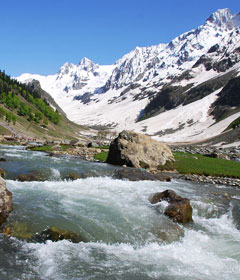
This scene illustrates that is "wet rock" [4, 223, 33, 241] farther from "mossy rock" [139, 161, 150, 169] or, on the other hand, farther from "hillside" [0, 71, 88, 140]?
"hillside" [0, 71, 88, 140]

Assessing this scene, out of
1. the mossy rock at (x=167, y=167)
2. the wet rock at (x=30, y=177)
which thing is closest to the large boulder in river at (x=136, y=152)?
the mossy rock at (x=167, y=167)

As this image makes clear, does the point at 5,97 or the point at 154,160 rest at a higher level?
the point at 5,97

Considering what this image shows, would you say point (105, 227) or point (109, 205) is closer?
point (105, 227)

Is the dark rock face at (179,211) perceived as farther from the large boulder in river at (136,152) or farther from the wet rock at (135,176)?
the large boulder in river at (136,152)

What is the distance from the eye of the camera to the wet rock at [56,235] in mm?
12729

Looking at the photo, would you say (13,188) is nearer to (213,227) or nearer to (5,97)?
(213,227)

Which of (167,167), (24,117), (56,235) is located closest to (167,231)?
(56,235)

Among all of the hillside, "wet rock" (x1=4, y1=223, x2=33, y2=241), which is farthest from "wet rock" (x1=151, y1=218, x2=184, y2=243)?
the hillside

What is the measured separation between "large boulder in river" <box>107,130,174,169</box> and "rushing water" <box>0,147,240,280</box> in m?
16.1

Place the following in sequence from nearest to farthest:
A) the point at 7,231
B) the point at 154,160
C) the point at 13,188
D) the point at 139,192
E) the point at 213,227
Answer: the point at 7,231, the point at 213,227, the point at 13,188, the point at 139,192, the point at 154,160

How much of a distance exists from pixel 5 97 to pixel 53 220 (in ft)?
511

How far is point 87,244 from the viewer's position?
42.2 feet

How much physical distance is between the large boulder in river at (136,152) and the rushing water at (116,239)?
16.1 metres

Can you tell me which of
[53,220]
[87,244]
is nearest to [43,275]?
[87,244]
